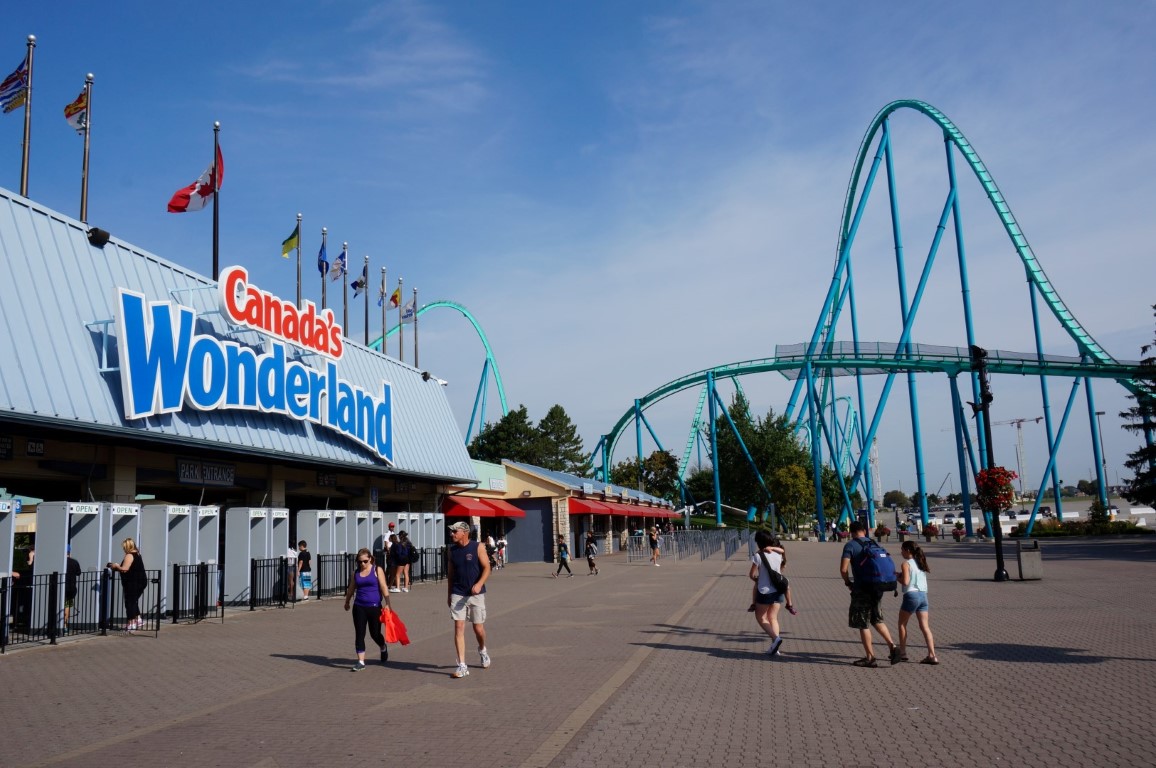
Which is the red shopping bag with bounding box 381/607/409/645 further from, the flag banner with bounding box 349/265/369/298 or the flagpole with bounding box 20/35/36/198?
the flag banner with bounding box 349/265/369/298

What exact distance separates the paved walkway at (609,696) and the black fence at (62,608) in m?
0.50

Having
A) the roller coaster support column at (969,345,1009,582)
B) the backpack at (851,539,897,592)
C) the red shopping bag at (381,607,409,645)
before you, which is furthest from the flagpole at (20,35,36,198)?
the roller coaster support column at (969,345,1009,582)

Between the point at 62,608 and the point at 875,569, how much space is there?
11293mm

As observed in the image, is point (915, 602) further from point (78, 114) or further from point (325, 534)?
point (78, 114)

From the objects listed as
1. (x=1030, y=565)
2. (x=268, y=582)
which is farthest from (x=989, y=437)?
(x=268, y=582)

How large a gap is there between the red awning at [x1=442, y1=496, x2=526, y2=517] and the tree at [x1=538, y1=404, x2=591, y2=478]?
133ft

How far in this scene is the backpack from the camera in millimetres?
9258

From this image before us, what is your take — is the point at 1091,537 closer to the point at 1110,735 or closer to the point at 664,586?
the point at 664,586

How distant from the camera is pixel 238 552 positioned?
17.6 m

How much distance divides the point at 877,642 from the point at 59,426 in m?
11.4

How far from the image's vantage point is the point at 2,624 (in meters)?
11.2

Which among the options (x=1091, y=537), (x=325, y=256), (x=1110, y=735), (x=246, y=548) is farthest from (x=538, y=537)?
(x=1110, y=735)

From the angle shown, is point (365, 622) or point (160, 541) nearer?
point (365, 622)

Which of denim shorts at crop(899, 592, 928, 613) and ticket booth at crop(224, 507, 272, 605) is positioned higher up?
ticket booth at crop(224, 507, 272, 605)
